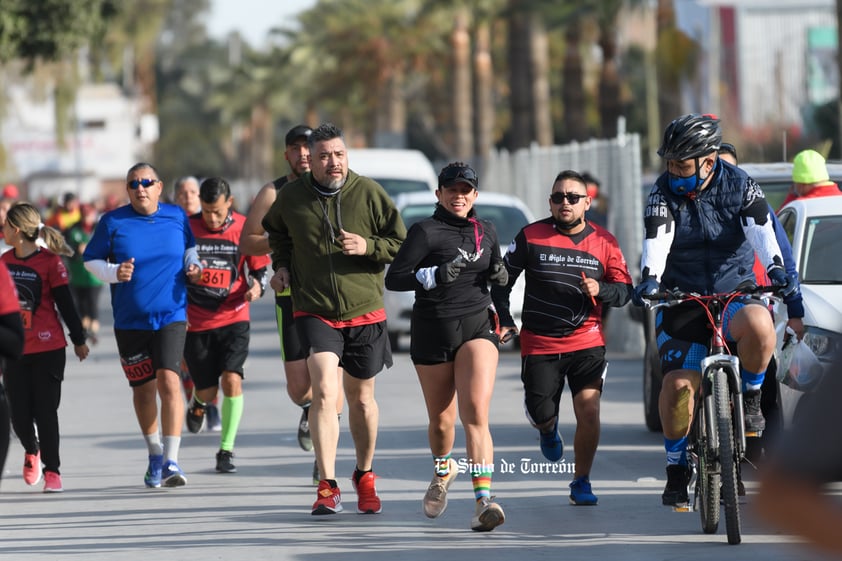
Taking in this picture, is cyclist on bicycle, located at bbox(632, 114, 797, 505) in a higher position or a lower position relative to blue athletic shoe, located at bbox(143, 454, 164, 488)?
higher

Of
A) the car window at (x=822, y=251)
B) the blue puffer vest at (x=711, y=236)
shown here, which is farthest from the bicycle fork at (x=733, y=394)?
the car window at (x=822, y=251)

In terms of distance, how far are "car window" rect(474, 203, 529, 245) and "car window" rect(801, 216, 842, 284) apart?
10.6 m

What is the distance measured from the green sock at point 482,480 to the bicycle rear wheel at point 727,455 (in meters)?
1.25

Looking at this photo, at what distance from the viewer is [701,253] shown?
8688 millimetres

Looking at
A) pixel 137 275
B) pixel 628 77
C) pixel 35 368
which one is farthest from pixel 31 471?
pixel 628 77

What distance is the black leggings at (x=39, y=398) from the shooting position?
434 inches

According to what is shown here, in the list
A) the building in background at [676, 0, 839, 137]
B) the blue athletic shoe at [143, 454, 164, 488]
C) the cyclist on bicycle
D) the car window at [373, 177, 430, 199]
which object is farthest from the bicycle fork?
the building in background at [676, 0, 839, 137]

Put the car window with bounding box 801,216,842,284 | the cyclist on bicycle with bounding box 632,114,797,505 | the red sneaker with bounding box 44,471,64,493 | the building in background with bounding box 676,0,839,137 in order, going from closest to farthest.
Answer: the cyclist on bicycle with bounding box 632,114,797,505, the car window with bounding box 801,216,842,284, the red sneaker with bounding box 44,471,64,493, the building in background with bounding box 676,0,839,137

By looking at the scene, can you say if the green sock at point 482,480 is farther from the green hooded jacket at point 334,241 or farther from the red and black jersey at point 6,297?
the red and black jersey at point 6,297

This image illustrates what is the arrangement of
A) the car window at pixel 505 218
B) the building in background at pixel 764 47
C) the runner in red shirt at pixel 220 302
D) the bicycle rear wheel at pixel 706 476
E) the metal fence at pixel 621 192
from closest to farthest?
the bicycle rear wheel at pixel 706 476, the runner in red shirt at pixel 220 302, the metal fence at pixel 621 192, the car window at pixel 505 218, the building in background at pixel 764 47

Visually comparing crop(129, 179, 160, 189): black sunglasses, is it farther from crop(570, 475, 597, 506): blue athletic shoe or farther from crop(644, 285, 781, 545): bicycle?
crop(644, 285, 781, 545): bicycle

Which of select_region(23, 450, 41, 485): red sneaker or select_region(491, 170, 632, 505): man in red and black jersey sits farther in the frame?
select_region(23, 450, 41, 485): red sneaker

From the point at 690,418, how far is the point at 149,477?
3.67 metres

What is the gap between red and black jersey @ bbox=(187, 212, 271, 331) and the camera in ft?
39.8
